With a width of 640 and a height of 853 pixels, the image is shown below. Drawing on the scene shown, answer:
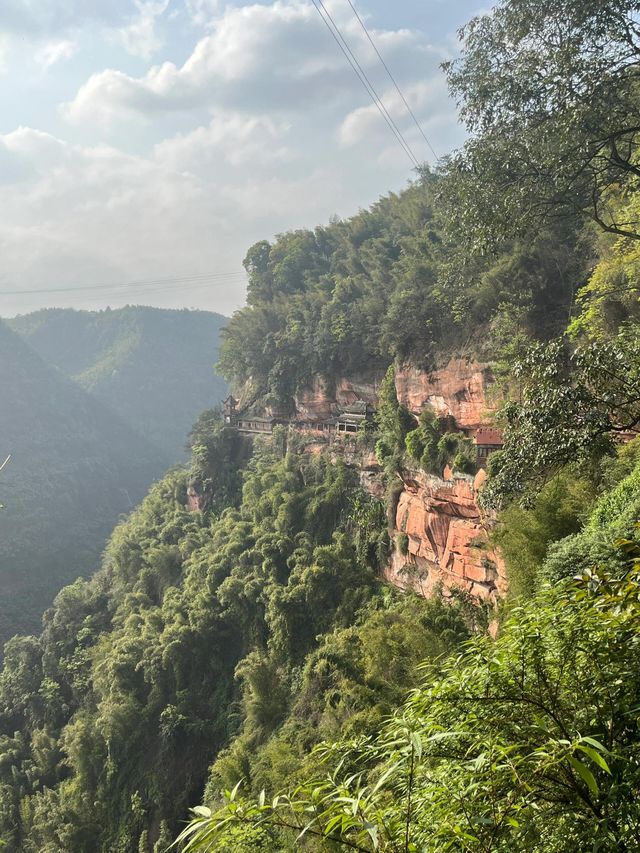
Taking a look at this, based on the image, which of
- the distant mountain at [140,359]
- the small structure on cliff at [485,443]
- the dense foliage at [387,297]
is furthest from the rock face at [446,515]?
the distant mountain at [140,359]

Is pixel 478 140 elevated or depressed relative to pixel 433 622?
elevated

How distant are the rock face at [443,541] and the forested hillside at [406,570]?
213 millimetres

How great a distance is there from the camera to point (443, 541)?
50.4ft

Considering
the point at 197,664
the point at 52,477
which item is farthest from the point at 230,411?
the point at 52,477

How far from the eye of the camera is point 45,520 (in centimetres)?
4912

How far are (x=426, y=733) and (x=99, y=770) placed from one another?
21906mm

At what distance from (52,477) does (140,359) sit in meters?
46.4

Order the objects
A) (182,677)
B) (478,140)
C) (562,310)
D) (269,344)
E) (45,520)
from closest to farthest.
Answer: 1. (478,140)
2. (562,310)
3. (182,677)
4. (269,344)
5. (45,520)

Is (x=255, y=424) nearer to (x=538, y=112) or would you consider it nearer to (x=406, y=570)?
(x=406, y=570)

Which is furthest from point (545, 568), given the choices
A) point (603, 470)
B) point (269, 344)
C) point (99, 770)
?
point (269, 344)

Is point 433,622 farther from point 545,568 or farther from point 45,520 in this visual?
point 45,520

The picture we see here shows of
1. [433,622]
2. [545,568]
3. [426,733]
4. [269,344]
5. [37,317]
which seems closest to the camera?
[426,733]

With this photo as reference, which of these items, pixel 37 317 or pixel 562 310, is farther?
pixel 37 317

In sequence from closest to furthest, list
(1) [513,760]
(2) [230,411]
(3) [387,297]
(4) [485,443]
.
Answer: (1) [513,760] < (4) [485,443] < (3) [387,297] < (2) [230,411]
